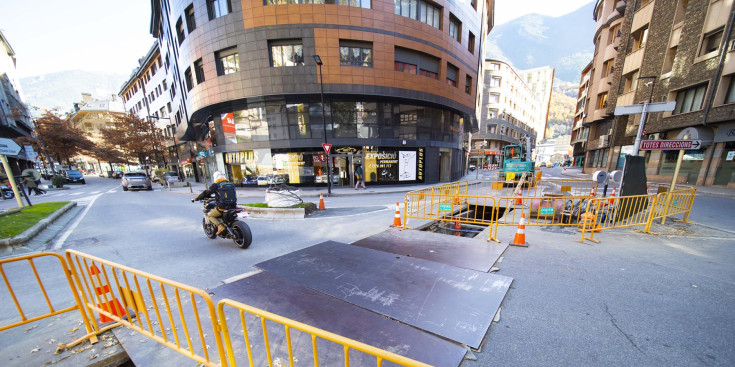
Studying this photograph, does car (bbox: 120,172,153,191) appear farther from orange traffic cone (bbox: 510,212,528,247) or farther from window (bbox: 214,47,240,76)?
orange traffic cone (bbox: 510,212,528,247)

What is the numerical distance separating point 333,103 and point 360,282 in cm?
1458

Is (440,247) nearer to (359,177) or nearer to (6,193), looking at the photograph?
(359,177)

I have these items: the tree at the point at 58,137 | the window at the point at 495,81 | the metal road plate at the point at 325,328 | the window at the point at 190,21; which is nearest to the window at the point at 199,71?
the window at the point at 190,21

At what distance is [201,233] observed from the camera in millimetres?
6559

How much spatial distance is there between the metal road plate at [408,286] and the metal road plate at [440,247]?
31 cm

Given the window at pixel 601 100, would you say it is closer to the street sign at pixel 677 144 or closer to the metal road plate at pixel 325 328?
the street sign at pixel 677 144

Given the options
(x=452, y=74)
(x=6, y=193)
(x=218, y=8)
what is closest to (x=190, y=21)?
(x=218, y=8)

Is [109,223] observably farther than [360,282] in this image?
Yes

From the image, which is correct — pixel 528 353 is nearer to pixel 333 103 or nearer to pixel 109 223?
pixel 109 223

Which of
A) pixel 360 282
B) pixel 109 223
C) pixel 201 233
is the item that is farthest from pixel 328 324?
pixel 109 223

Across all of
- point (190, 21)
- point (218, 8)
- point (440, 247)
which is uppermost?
point (190, 21)

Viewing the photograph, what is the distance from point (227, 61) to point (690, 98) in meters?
30.4

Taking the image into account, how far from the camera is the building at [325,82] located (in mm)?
14539

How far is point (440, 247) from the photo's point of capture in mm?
5109
